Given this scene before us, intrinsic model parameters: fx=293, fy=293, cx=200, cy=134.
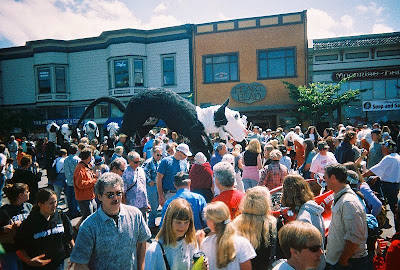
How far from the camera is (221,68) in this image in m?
21.2

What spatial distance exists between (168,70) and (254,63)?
21.1ft

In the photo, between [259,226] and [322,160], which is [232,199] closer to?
[259,226]

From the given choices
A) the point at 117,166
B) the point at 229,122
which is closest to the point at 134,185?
the point at 117,166

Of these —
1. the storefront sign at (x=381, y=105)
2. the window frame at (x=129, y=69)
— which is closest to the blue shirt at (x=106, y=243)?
the window frame at (x=129, y=69)

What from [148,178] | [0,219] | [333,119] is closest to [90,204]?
[148,178]

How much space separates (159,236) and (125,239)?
375 mm

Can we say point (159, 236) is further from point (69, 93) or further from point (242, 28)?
point (69, 93)

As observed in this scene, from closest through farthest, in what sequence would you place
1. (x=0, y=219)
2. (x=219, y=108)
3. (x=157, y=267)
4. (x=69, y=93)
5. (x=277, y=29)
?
(x=157, y=267) → (x=0, y=219) → (x=219, y=108) → (x=277, y=29) → (x=69, y=93)

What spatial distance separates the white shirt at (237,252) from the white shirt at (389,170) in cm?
407

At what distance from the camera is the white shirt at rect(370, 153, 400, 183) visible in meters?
5.26

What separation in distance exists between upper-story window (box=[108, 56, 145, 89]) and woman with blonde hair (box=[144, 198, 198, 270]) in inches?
814

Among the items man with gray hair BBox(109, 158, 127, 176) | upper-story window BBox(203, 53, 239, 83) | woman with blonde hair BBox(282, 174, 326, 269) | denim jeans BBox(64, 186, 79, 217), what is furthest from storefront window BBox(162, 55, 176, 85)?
woman with blonde hair BBox(282, 174, 326, 269)

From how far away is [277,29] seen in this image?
19984 mm

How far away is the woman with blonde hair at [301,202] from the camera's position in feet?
9.92
